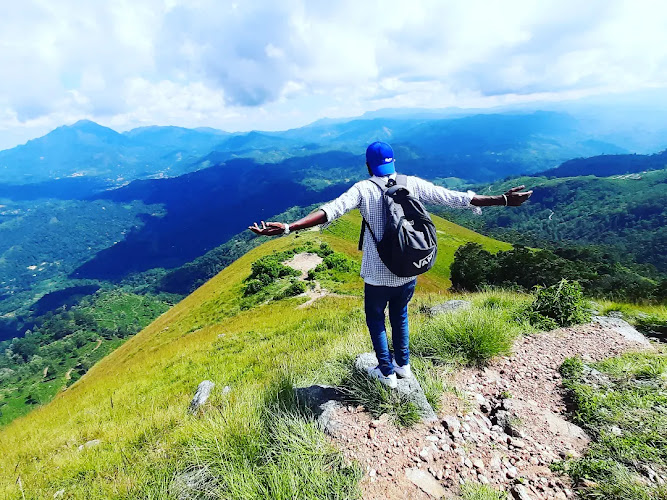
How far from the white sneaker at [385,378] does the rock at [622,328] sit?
4570 millimetres

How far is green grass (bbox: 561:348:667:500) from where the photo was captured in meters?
2.72

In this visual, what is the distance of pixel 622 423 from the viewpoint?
338 cm

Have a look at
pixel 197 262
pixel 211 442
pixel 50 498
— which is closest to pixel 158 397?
pixel 50 498

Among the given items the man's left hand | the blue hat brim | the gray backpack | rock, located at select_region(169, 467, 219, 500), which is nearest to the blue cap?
the blue hat brim

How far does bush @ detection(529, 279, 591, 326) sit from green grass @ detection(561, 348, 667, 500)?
5.41 feet

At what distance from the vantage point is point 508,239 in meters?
126

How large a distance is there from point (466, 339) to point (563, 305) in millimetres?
2882

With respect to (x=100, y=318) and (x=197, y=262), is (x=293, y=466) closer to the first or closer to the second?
(x=100, y=318)

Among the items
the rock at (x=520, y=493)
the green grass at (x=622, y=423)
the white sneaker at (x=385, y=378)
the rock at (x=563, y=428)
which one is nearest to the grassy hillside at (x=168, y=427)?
the white sneaker at (x=385, y=378)

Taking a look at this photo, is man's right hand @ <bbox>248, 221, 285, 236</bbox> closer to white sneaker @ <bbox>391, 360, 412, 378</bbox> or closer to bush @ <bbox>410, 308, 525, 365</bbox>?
white sneaker @ <bbox>391, 360, 412, 378</bbox>

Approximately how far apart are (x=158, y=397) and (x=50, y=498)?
468cm

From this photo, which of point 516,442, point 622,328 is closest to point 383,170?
point 516,442

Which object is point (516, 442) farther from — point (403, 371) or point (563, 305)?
point (563, 305)

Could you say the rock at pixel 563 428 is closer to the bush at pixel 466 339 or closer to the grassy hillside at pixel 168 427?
the bush at pixel 466 339
